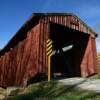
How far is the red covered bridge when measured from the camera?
14.4 m

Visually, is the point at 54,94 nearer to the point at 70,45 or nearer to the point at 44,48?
the point at 44,48

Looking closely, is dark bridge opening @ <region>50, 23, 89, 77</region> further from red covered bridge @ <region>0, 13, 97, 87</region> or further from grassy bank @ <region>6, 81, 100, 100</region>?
grassy bank @ <region>6, 81, 100, 100</region>

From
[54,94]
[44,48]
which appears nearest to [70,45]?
[44,48]

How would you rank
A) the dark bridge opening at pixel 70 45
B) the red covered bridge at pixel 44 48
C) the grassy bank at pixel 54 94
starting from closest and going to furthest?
the grassy bank at pixel 54 94 → the red covered bridge at pixel 44 48 → the dark bridge opening at pixel 70 45

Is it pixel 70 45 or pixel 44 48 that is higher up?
pixel 70 45

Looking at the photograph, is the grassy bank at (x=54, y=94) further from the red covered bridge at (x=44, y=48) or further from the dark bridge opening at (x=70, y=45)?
the dark bridge opening at (x=70, y=45)

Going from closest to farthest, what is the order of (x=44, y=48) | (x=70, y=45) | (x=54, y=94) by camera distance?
1. (x=54, y=94)
2. (x=44, y=48)
3. (x=70, y=45)

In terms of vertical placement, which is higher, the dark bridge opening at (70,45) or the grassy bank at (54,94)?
the dark bridge opening at (70,45)

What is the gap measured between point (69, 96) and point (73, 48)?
12.1 m

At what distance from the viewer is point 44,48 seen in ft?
46.2

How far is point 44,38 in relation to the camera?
14344 mm

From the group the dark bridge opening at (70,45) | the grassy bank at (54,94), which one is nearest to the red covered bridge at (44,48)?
the dark bridge opening at (70,45)

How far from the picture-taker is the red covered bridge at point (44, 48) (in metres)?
14.4

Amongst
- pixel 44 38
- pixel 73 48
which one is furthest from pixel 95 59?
pixel 44 38
